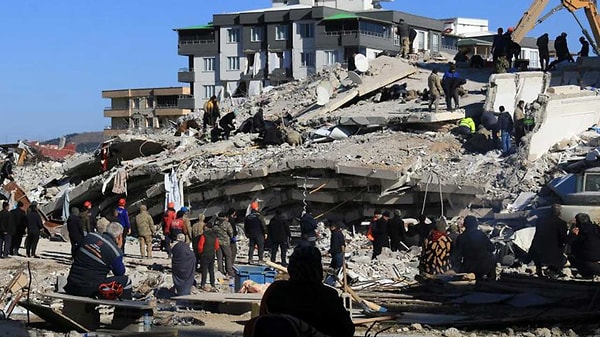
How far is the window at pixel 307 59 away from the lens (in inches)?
2874

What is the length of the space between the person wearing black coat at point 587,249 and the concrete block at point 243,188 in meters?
10.7

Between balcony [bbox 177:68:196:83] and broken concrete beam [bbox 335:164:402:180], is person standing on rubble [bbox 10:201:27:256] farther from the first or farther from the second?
balcony [bbox 177:68:196:83]

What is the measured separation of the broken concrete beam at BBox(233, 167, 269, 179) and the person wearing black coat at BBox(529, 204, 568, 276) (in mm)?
9484

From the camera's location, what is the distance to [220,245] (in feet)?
57.1

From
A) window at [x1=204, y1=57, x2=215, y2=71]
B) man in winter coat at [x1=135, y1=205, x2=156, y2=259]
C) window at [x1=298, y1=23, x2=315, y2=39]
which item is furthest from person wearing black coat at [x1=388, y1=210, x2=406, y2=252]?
window at [x1=204, y1=57, x2=215, y2=71]

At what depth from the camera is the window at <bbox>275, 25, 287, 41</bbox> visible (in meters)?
75.5

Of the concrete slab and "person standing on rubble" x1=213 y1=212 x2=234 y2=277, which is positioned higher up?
the concrete slab

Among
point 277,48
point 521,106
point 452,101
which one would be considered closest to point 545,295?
point 521,106

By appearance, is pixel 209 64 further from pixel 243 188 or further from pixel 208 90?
pixel 243 188

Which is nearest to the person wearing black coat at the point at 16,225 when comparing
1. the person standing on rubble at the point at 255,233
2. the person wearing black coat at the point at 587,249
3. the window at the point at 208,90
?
the person standing on rubble at the point at 255,233

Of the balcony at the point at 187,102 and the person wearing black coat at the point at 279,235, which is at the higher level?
the balcony at the point at 187,102

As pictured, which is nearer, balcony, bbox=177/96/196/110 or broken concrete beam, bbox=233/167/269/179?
broken concrete beam, bbox=233/167/269/179

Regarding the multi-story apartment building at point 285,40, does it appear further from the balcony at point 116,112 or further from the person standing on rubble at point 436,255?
the person standing on rubble at point 436,255

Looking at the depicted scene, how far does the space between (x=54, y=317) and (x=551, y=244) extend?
781 centimetres
